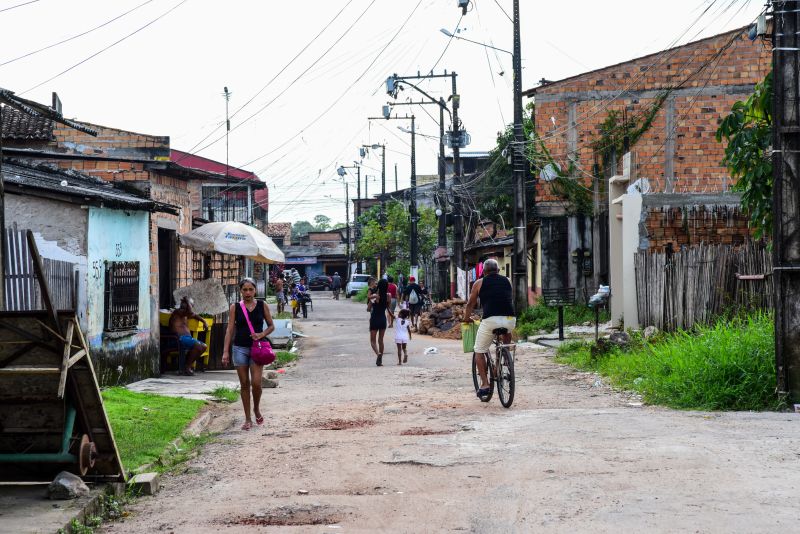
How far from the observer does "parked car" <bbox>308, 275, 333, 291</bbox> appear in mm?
88938

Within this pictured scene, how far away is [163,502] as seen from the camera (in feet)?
24.7

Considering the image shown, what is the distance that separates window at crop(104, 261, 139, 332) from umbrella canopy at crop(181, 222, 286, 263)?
2.68m

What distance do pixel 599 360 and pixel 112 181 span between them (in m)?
9.37

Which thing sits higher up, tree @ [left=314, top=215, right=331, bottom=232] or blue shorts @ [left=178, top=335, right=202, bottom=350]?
tree @ [left=314, top=215, right=331, bottom=232]

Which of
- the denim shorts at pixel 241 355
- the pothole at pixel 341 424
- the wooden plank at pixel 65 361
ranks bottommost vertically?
the pothole at pixel 341 424

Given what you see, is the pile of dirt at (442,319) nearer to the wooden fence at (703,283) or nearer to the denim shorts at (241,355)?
the wooden fence at (703,283)

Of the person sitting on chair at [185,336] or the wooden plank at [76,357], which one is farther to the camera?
the person sitting on chair at [185,336]

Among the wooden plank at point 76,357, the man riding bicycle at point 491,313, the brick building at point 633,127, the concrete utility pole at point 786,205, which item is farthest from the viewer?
the brick building at point 633,127

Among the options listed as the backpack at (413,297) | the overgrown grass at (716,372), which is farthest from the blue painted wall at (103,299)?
the backpack at (413,297)

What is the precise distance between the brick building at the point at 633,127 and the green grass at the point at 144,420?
20.3 m

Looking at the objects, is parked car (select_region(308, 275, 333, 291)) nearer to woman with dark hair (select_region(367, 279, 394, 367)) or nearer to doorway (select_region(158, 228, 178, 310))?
woman with dark hair (select_region(367, 279, 394, 367))

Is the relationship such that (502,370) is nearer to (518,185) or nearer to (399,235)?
(518,185)

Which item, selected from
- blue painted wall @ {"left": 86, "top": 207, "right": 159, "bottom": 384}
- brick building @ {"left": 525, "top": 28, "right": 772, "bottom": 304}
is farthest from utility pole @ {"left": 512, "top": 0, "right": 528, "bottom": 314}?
blue painted wall @ {"left": 86, "top": 207, "right": 159, "bottom": 384}

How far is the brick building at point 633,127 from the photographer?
32281 mm
